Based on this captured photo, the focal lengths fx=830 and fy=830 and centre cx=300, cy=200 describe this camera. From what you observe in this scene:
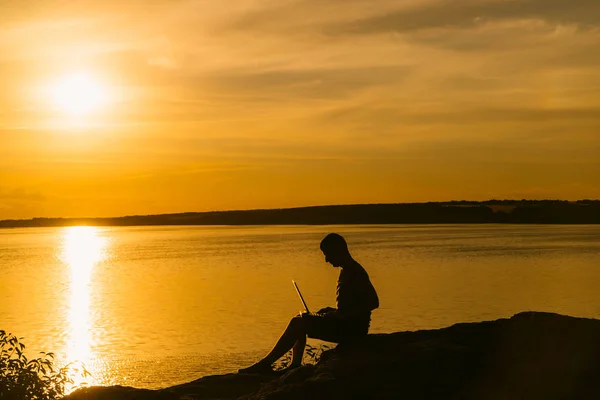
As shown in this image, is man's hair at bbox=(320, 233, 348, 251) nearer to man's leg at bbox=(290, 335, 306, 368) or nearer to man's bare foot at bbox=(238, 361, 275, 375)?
man's leg at bbox=(290, 335, 306, 368)

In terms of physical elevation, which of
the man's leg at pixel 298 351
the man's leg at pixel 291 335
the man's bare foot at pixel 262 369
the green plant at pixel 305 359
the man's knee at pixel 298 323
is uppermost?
the man's knee at pixel 298 323

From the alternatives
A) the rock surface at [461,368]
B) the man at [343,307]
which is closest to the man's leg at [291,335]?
the man at [343,307]

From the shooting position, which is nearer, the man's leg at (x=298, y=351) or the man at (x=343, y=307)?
the man at (x=343, y=307)

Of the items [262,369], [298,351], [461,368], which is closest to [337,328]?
[298,351]

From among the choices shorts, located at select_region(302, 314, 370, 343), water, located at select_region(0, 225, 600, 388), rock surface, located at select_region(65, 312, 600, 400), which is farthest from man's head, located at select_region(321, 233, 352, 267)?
water, located at select_region(0, 225, 600, 388)

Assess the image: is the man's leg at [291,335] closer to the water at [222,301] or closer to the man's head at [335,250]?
the man's head at [335,250]

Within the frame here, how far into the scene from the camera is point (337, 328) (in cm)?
1031

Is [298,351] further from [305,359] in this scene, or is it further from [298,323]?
[305,359]

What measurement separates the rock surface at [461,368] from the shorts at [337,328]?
16cm

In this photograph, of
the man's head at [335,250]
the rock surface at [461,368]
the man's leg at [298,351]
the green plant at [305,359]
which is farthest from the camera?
the green plant at [305,359]

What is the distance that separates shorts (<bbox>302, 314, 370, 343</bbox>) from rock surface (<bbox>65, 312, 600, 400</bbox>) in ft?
0.51

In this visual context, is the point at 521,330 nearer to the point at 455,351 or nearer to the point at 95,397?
the point at 455,351

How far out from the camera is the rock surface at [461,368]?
9297mm

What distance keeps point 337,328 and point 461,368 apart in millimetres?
1584
